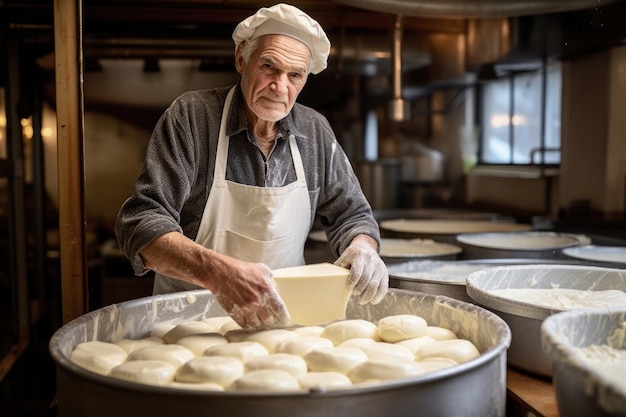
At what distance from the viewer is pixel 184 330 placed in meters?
1.53

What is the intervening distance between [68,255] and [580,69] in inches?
118

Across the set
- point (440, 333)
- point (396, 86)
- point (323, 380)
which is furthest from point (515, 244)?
point (323, 380)

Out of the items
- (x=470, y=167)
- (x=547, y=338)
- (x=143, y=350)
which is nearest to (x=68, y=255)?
(x=143, y=350)

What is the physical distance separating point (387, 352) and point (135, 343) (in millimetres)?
592

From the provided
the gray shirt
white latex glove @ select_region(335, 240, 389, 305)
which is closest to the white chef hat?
the gray shirt

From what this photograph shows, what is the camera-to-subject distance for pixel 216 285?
140 cm

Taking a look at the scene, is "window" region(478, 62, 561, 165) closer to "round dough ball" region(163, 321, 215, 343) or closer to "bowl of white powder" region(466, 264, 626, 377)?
"bowl of white powder" region(466, 264, 626, 377)

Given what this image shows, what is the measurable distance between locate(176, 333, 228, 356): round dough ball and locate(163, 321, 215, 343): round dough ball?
0.07ft

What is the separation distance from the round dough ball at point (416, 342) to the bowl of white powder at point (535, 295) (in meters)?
0.16

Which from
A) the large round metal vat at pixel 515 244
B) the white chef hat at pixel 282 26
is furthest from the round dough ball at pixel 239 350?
the large round metal vat at pixel 515 244

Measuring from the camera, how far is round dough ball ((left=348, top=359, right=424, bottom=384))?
120 centimetres

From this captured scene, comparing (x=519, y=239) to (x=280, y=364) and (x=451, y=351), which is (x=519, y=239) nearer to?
(x=451, y=351)

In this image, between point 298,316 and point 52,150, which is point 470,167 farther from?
point 298,316

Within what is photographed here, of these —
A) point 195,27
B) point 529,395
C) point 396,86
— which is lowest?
point 529,395
